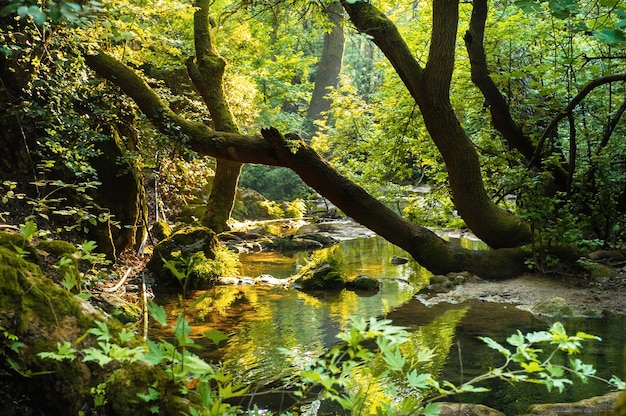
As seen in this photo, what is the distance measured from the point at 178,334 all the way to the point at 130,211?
24.9ft

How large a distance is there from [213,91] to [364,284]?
15.9ft

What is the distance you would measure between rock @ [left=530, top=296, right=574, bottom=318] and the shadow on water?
0.25 m

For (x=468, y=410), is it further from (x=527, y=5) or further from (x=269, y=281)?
(x=269, y=281)

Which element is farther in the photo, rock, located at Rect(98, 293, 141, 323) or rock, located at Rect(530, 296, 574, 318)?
rock, located at Rect(530, 296, 574, 318)

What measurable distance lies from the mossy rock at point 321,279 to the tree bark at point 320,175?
1326mm

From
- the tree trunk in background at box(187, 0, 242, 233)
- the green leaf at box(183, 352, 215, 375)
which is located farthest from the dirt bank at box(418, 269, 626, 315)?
the green leaf at box(183, 352, 215, 375)

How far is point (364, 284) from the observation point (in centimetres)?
930

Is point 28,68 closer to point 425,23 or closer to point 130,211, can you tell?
point 130,211

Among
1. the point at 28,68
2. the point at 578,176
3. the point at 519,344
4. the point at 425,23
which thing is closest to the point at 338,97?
the point at 425,23

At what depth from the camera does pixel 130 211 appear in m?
9.12

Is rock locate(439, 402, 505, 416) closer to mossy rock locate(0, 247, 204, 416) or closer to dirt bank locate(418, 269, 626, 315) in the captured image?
mossy rock locate(0, 247, 204, 416)

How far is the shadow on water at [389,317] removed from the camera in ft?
15.6

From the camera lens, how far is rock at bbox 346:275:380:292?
30.2 ft

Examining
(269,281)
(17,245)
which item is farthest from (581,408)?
(269,281)
